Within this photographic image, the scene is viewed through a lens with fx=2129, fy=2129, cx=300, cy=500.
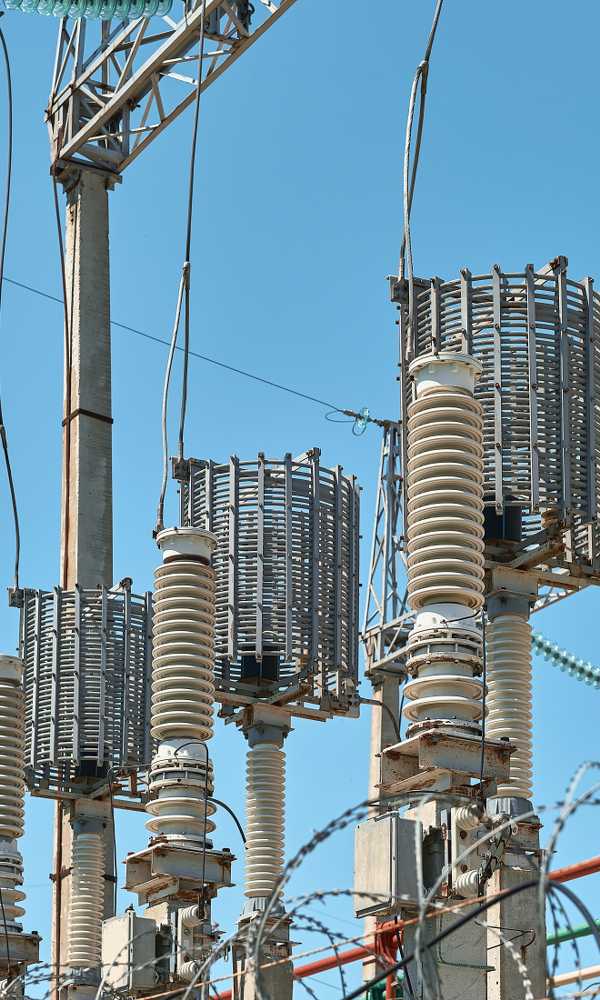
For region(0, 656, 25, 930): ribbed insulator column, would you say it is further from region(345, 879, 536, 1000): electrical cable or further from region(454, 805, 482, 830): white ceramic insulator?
region(345, 879, 536, 1000): electrical cable

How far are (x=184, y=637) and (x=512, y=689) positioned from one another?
2634 mm

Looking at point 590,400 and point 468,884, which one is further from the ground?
point 590,400

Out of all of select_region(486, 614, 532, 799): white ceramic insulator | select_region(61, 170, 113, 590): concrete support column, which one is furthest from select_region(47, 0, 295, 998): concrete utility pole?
select_region(486, 614, 532, 799): white ceramic insulator

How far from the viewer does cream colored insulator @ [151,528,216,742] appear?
1459 cm

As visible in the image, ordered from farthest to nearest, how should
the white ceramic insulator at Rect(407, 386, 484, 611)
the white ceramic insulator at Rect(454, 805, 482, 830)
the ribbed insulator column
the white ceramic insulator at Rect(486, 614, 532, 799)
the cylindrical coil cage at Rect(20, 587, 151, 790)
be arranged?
the cylindrical coil cage at Rect(20, 587, 151, 790) → the ribbed insulator column → the white ceramic insulator at Rect(486, 614, 532, 799) → the white ceramic insulator at Rect(407, 386, 484, 611) → the white ceramic insulator at Rect(454, 805, 482, 830)

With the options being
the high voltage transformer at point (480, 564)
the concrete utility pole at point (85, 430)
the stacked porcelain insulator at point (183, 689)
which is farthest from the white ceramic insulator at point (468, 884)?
the concrete utility pole at point (85, 430)

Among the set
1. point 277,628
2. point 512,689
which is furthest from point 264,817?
point 512,689

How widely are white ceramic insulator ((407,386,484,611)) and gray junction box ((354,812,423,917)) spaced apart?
1776 millimetres

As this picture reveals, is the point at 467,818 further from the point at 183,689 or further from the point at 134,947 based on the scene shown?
the point at 183,689

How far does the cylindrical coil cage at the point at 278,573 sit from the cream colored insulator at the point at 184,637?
5.89 metres

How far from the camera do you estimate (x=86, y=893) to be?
885 inches

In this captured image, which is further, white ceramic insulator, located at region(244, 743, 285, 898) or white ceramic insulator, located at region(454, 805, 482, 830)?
white ceramic insulator, located at region(244, 743, 285, 898)

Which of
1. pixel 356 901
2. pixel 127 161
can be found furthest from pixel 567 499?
pixel 127 161

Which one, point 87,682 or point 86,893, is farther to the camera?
point 86,893
